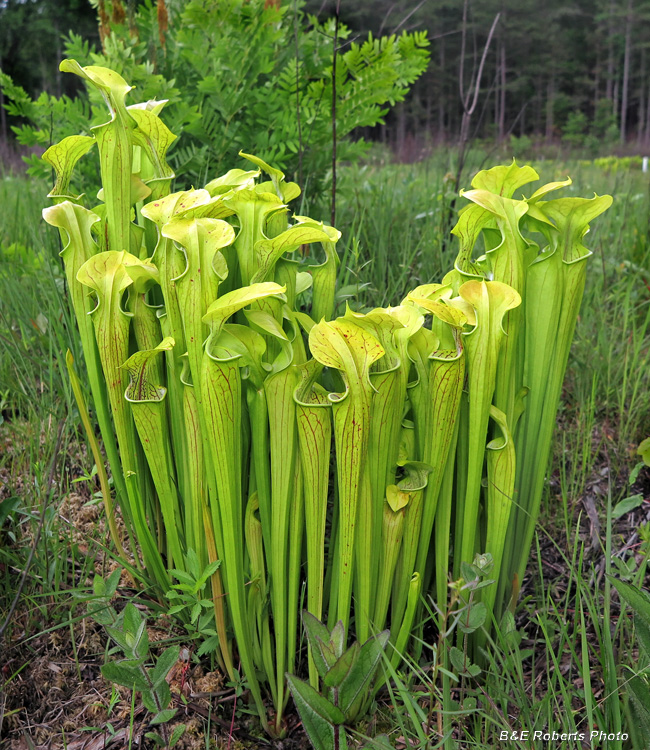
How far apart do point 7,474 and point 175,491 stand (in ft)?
2.40

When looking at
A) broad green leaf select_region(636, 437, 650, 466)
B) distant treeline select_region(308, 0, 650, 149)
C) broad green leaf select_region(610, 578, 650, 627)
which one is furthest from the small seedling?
distant treeline select_region(308, 0, 650, 149)

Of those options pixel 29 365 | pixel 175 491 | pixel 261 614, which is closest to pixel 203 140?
pixel 29 365

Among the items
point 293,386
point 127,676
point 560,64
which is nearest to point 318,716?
point 127,676

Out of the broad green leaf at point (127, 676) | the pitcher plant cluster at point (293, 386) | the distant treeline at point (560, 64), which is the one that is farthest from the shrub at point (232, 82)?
the distant treeline at point (560, 64)

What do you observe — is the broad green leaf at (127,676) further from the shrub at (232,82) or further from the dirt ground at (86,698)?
the shrub at (232,82)

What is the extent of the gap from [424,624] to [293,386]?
616 millimetres

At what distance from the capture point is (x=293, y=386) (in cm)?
88

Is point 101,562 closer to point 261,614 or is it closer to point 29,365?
point 261,614

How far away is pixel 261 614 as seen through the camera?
3.43 ft

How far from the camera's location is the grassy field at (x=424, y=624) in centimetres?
93

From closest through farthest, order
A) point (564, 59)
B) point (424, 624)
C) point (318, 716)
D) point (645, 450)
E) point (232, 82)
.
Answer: point (318, 716) → point (424, 624) → point (645, 450) → point (232, 82) → point (564, 59)

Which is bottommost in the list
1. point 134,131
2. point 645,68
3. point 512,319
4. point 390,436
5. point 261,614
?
point 261,614

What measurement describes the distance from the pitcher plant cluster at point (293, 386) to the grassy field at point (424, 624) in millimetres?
125

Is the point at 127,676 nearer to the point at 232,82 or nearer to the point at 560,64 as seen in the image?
the point at 232,82
